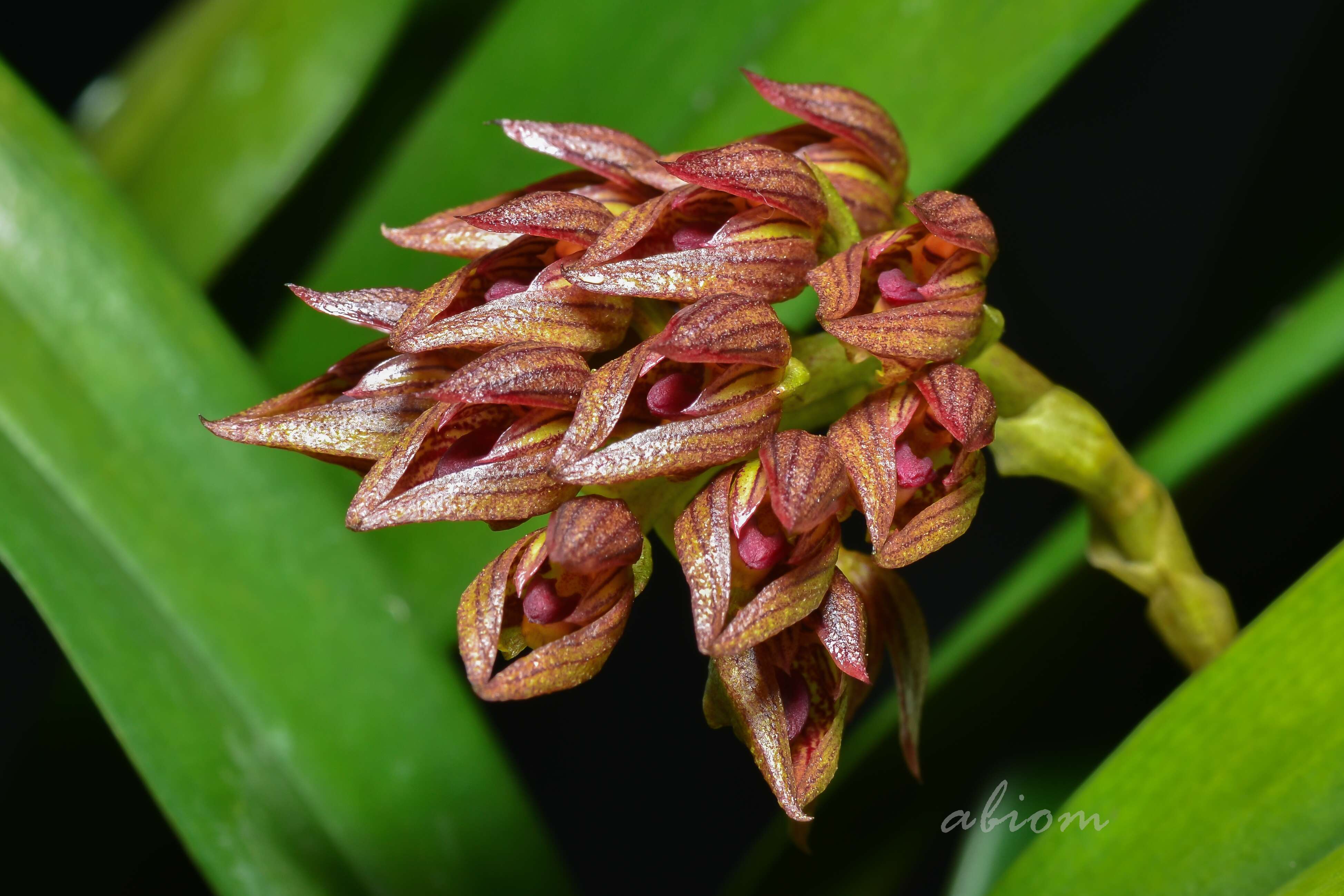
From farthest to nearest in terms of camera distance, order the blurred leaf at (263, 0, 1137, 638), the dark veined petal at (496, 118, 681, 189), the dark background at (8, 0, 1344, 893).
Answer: the dark background at (8, 0, 1344, 893) < the blurred leaf at (263, 0, 1137, 638) < the dark veined petal at (496, 118, 681, 189)

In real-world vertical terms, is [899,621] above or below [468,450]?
below

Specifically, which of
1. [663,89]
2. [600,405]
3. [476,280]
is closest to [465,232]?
[476,280]

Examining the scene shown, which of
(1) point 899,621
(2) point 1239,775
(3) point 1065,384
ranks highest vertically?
(1) point 899,621

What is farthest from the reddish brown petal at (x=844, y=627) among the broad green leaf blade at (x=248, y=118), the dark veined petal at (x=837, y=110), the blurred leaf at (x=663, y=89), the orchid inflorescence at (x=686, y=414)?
the broad green leaf blade at (x=248, y=118)

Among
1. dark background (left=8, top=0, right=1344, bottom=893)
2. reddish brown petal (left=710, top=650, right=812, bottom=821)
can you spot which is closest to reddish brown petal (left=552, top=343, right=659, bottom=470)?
reddish brown petal (left=710, top=650, right=812, bottom=821)

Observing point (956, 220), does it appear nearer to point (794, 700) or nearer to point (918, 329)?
point (918, 329)

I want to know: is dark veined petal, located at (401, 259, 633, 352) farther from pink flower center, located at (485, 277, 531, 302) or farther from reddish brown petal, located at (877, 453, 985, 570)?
reddish brown petal, located at (877, 453, 985, 570)

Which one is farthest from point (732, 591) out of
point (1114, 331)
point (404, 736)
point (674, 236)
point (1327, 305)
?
point (1114, 331)
